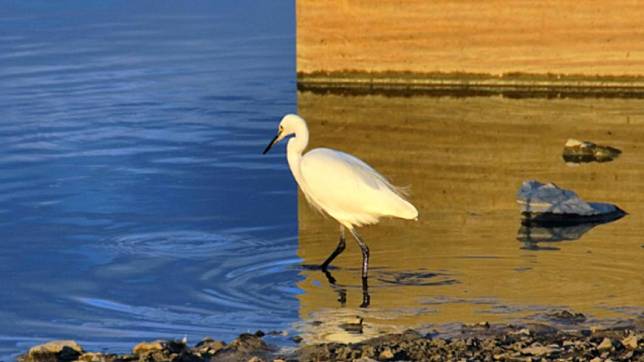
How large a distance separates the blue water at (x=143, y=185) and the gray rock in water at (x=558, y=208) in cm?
188

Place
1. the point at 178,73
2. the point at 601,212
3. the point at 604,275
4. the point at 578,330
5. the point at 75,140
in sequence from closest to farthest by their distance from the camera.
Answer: the point at 578,330 → the point at 604,275 → the point at 601,212 → the point at 75,140 → the point at 178,73

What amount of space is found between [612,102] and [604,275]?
24.0ft

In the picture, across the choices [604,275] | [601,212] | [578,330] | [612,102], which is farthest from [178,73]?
[578,330]

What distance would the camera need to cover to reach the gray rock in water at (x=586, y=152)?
52.3ft

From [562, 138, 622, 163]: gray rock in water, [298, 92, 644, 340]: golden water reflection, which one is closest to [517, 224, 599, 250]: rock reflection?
[298, 92, 644, 340]: golden water reflection

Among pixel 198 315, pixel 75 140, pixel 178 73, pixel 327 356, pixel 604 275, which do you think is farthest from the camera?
pixel 178 73

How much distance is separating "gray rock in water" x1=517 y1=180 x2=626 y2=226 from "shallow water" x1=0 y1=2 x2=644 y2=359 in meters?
0.17

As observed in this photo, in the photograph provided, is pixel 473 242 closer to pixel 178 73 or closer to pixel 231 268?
pixel 231 268

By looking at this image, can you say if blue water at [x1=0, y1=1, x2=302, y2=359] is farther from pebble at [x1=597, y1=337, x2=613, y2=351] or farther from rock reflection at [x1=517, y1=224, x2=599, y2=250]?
pebble at [x1=597, y1=337, x2=613, y2=351]

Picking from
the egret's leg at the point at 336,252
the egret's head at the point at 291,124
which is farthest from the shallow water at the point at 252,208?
the egret's head at the point at 291,124

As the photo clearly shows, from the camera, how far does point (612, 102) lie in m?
18.7

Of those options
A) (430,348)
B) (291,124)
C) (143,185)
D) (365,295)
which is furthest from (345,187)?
(143,185)

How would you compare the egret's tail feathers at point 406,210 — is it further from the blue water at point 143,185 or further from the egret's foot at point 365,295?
the blue water at point 143,185

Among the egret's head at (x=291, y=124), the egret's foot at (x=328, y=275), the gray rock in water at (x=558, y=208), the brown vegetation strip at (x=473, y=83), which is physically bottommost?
the egret's foot at (x=328, y=275)
